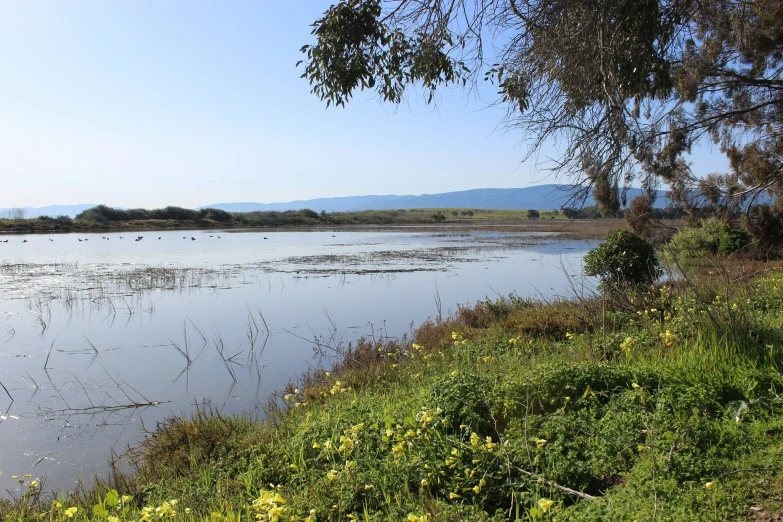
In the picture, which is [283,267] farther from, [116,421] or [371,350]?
[116,421]

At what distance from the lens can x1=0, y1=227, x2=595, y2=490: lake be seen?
6.88 m

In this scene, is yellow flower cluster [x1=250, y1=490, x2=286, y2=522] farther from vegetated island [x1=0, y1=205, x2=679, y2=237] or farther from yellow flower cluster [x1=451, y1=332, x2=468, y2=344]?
vegetated island [x1=0, y1=205, x2=679, y2=237]

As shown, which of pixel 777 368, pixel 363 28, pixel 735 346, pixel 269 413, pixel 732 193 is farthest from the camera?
pixel 732 193

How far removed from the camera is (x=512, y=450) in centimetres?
385

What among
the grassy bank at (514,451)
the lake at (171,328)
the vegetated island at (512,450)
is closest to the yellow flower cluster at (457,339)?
the vegetated island at (512,450)

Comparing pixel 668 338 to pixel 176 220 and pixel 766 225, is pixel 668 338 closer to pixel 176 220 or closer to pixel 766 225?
pixel 766 225

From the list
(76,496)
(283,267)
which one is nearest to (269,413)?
(76,496)

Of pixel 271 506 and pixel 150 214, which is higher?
pixel 150 214

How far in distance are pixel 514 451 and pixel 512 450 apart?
15 mm

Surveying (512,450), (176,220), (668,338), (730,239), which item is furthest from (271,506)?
(176,220)

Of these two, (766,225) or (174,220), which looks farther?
(174,220)

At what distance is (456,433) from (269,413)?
3.42 m

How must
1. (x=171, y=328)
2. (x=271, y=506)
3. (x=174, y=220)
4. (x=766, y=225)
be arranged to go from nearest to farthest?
(x=271, y=506), (x=171, y=328), (x=766, y=225), (x=174, y=220)

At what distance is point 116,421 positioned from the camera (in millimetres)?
6926
